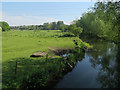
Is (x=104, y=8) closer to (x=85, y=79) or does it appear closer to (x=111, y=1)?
(x=111, y=1)

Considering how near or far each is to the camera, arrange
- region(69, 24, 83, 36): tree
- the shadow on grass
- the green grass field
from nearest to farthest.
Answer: the shadow on grass → the green grass field → region(69, 24, 83, 36): tree

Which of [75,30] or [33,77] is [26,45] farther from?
[75,30]

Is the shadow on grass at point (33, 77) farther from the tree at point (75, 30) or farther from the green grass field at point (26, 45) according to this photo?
the tree at point (75, 30)

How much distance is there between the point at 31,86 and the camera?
12.0 metres

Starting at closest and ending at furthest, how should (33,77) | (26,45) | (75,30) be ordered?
(33,77) < (26,45) < (75,30)

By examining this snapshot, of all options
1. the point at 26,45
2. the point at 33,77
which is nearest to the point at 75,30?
the point at 26,45

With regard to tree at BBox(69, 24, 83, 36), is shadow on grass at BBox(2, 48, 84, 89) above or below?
below

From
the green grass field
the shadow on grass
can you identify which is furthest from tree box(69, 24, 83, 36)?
the shadow on grass

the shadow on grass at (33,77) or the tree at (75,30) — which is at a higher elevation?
the tree at (75,30)

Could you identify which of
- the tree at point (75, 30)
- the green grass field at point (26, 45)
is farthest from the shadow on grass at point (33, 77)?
the tree at point (75, 30)

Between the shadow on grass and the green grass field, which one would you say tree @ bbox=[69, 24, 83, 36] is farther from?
the shadow on grass

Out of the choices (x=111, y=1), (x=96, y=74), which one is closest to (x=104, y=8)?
(x=111, y=1)

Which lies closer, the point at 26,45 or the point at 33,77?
the point at 33,77

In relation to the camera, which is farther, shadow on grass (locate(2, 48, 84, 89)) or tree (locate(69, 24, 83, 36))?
tree (locate(69, 24, 83, 36))
